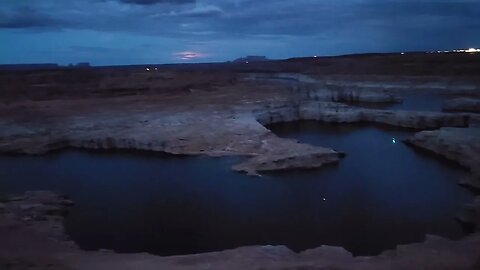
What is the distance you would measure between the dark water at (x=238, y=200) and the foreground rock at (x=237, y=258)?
1.10 meters

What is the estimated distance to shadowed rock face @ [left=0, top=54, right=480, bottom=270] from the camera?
6.77 metres

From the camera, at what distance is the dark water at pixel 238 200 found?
29.6 feet

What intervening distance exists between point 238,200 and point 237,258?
4145 millimetres

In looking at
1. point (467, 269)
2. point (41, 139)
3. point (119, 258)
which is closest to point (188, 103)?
point (41, 139)

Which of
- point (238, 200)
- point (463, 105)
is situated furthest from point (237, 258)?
point (463, 105)

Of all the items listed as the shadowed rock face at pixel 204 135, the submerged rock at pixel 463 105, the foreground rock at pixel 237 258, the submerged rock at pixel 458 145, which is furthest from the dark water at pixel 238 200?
the submerged rock at pixel 463 105

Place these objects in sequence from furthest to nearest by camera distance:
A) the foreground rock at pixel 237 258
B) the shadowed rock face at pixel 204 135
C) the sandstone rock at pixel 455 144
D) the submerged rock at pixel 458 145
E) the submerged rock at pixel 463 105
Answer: the submerged rock at pixel 463 105, the sandstone rock at pixel 455 144, the submerged rock at pixel 458 145, the shadowed rock face at pixel 204 135, the foreground rock at pixel 237 258

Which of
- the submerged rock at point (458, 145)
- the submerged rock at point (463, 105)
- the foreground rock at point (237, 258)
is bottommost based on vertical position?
the foreground rock at point (237, 258)

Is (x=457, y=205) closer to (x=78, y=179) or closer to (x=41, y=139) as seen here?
(x=78, y=179)

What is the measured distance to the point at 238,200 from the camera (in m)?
11.0

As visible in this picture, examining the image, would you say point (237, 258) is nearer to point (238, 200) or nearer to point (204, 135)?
point (238, 200)

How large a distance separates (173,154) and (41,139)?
504 cm

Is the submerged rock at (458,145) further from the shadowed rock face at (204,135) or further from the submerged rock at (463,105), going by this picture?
the submerged rock at (463,105)

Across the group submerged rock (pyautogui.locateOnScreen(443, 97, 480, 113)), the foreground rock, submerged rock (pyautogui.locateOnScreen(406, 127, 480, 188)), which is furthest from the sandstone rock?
submerged rock (pyautogui.locateOnScreen(443, 97, 480, 113))
